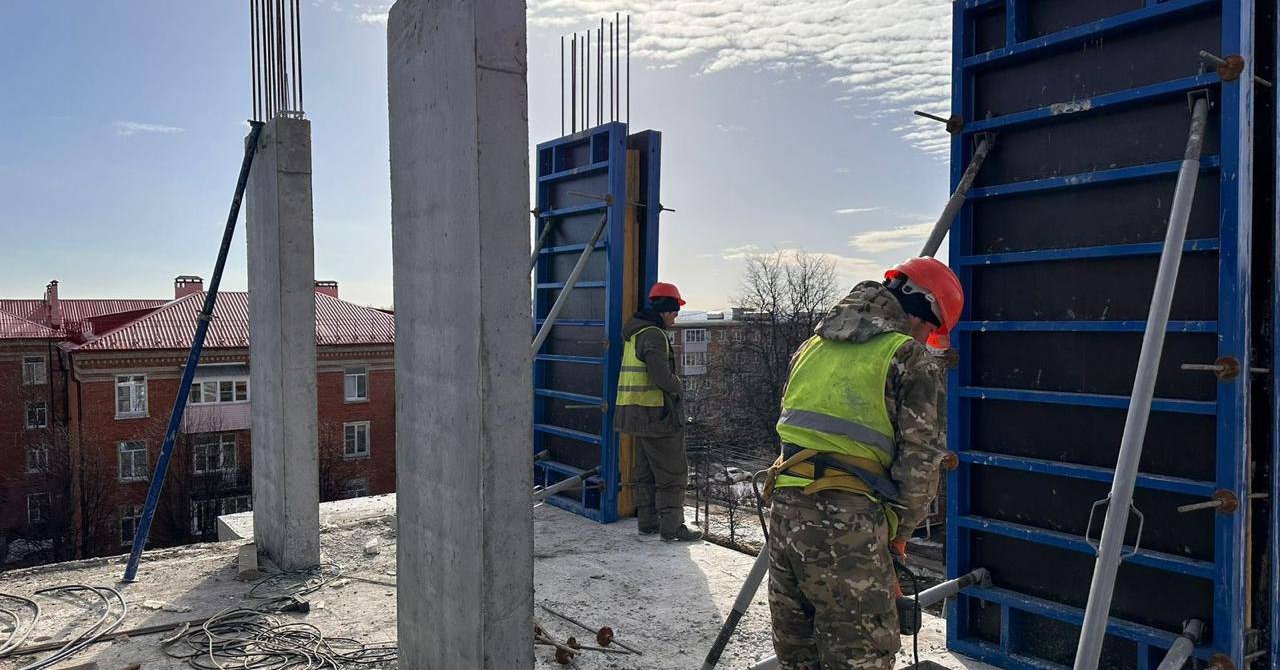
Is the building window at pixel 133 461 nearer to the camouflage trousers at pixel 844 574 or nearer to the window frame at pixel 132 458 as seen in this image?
the window frame at pixel 132 458

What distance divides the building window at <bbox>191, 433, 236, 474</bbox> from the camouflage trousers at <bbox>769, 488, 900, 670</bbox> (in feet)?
106

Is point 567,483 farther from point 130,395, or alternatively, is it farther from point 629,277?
point 130,395

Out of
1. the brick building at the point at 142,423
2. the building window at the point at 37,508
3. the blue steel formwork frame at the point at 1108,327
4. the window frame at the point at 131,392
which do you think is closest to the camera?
the blue steel formwork frame at the point at 1108,327

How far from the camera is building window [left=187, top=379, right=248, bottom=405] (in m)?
30.1

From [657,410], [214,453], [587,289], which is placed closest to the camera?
[657,410]

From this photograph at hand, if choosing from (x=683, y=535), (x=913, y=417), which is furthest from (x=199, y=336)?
(x=913, y=417)

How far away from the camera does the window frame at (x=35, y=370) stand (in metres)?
32.1

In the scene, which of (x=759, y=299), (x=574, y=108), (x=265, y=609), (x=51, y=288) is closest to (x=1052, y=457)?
(x=265, y=609)

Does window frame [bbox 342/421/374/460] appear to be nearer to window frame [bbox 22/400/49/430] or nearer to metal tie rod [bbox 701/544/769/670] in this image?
window frame [bbox 22/400/49/430]

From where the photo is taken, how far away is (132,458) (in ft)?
97.9

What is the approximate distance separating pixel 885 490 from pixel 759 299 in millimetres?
38610

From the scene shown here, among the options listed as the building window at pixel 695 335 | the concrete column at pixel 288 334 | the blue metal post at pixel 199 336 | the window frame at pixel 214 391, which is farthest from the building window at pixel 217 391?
the building window at pixel 695 335

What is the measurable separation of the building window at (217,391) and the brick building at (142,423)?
40mm

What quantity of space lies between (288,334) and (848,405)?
13.1 feet
